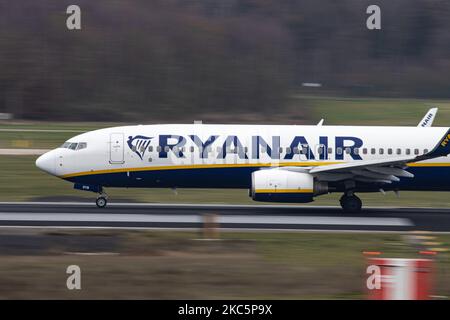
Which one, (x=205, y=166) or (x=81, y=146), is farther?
(x=81, y=146)

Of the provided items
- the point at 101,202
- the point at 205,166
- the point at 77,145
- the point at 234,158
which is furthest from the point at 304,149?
the point at 77,145

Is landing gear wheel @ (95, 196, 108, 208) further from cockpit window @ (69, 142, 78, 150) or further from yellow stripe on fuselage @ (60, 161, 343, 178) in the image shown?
cockpit window @ (69, 142, 78, 150)

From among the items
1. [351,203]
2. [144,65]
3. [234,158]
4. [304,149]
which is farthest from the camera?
[144,65]

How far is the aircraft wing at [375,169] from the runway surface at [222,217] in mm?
1324

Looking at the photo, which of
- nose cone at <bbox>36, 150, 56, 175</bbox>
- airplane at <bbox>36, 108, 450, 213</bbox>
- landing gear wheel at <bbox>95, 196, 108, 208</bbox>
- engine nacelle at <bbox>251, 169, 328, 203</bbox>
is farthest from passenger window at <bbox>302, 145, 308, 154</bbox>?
nose cone at <bbox>36, 150, 56, 175</bbox>

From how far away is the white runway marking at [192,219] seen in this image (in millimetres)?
27453

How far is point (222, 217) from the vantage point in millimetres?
28906

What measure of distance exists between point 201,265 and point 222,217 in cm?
944

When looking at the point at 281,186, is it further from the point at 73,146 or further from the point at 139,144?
the point at 73,146

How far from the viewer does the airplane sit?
30234mm

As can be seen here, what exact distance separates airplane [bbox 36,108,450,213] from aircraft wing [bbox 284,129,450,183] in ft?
0.11

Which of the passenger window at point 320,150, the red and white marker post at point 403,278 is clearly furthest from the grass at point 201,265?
the passenger window at point 320,150

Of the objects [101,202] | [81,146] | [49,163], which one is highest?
[81,146]

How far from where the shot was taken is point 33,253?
21062mm
